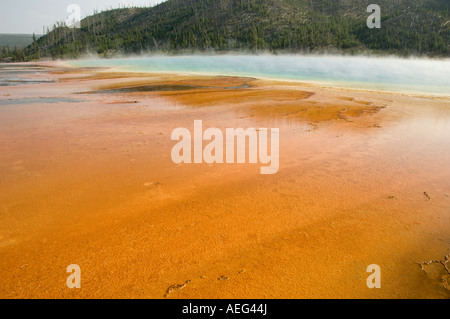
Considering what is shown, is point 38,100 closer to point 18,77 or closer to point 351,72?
point 18,77

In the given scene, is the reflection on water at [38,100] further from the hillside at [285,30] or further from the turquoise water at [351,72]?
the hillside at [285,30]

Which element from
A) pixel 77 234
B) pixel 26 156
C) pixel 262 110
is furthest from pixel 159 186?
pixel 262 110

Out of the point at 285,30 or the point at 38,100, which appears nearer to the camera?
the point at 38,100

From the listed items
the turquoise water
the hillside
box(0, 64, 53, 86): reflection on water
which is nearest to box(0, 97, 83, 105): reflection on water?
box(0, 64, 53, 86): reflection on water

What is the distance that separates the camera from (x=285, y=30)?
91.7 metres

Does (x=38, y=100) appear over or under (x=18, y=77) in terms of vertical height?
under

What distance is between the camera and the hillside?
7688cm

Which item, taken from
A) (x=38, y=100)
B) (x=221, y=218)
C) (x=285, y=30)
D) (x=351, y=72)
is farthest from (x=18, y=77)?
(x=285, y=30)

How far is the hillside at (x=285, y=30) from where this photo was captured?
7688 cm

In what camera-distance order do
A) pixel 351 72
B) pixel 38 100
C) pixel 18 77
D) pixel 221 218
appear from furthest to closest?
pixel 351 72
pixel 18 77
pixel 38 100
pixel 221 218

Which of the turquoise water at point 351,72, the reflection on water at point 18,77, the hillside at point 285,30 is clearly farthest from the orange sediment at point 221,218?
the hillside at point 285,30

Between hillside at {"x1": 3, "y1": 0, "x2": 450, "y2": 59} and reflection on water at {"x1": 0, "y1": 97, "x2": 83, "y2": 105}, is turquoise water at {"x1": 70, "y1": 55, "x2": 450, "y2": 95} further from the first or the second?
hillside at {"x1": 3, "y1": 0, "x2": 450, "y2": 59}

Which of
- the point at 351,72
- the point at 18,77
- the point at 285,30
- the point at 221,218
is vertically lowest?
Answer: the point at 221,218

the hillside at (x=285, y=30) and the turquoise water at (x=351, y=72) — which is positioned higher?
the hillside at (x=285, y=30)
